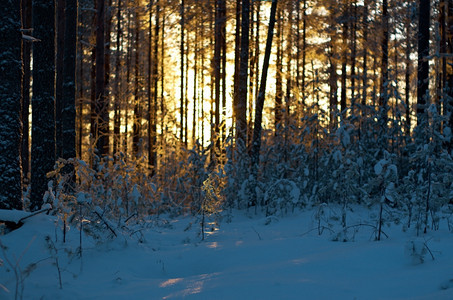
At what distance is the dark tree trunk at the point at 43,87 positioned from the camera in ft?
20.7

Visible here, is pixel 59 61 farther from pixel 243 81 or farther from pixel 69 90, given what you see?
pixel 243 81

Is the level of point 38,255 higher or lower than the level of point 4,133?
lower

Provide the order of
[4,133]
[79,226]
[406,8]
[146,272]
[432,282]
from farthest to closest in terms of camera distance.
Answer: [406,8]
[4,133]
[79,226]
[146,272]
[432,282]

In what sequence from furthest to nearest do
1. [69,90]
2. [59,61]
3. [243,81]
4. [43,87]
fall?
[59,61] → [243,81] → [69,90] → [43,87]

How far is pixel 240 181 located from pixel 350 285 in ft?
17.9

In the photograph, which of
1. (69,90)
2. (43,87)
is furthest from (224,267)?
Answer: (69,90)

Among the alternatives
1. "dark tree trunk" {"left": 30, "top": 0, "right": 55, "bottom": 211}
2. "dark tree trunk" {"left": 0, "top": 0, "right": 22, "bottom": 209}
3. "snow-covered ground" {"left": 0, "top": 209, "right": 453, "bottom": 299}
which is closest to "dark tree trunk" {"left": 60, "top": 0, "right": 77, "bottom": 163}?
"dark tree trunk" {"left": 30, "top": 0, "right": 55, "bottom": 211}

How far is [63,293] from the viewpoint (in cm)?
302

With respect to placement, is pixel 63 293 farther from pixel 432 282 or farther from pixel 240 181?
pixel 240 181

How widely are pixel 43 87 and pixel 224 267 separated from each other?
436cm

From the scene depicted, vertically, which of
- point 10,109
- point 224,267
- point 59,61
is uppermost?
point 59,61

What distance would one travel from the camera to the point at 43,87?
6328 mm

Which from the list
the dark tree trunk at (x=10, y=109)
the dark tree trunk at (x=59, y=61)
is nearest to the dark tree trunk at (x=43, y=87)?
the dark tree trunk at (x=10, y=109)

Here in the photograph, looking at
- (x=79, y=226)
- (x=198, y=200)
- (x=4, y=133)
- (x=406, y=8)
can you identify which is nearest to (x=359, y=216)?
(x=198, y=200)
